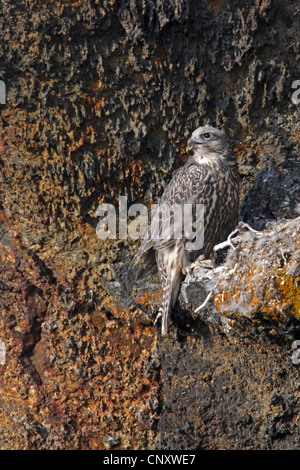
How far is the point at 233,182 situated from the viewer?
5.10 m

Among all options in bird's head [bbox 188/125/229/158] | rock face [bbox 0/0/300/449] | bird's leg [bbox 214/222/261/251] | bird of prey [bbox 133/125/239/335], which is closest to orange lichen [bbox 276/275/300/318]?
bird's leg [bbox 214/222/261/251]

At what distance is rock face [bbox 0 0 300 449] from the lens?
4855mm

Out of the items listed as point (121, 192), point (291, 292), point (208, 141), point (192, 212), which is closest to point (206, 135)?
point (208, 141)

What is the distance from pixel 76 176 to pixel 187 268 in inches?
43.8

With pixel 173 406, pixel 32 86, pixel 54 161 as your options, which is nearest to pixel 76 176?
pixel 54 161

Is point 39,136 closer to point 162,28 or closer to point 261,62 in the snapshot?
point 162,28

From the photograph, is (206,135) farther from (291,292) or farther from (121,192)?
(291,292)

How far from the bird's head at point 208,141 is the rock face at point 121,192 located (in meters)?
0.23

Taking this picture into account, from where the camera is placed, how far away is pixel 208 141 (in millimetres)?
4984

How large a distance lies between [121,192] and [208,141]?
805mm

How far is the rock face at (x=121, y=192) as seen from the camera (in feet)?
15.9

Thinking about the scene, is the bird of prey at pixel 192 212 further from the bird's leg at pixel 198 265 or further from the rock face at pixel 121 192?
the rock face at pixel 121 192

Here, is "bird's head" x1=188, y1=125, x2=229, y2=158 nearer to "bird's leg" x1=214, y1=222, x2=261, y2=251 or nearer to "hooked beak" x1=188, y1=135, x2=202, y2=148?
"hooked beak" x1=188, y1=135, x2=202, y2=148

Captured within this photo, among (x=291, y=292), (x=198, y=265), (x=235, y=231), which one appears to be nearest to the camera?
(x=291, y=292)
